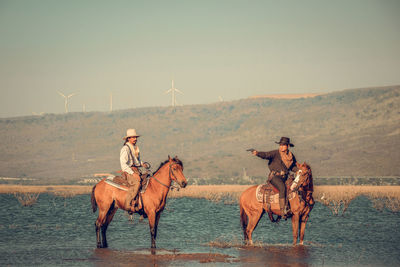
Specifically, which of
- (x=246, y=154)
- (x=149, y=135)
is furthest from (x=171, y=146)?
(x=246, y=154)

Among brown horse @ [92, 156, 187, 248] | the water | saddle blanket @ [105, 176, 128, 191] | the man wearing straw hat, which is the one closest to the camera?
the water

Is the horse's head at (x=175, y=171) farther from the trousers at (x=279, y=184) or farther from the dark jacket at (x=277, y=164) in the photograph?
the trousers at (x=279, y=184)

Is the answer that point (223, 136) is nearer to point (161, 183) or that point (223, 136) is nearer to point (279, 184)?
point (279, 184)

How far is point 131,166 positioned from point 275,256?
168 inches

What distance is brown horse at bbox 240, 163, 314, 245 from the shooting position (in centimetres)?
1614

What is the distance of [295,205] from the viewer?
1641 centimetres

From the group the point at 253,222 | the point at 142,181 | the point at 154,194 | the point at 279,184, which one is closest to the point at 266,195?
the point at 279,184

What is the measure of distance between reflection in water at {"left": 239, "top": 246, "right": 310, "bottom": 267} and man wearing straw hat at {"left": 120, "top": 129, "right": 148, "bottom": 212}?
2975 millimetres

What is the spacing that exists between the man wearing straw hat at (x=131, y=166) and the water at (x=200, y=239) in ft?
4.29

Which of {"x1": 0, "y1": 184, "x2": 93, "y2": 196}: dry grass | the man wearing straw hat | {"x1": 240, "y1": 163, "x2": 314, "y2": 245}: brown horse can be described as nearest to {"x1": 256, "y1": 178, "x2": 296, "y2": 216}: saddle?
{"x1": 240, "y1": 163, "x2": 314, "y2": 245}: brown horse

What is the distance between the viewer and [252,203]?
1731cm

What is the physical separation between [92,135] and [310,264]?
108m

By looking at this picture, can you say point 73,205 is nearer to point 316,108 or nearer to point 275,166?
point 275,166

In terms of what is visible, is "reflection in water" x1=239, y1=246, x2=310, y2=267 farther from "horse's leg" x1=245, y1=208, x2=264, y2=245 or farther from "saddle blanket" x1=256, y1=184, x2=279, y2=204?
"saddle blanket" x1=256, y1=184, x2=279, y2=204
